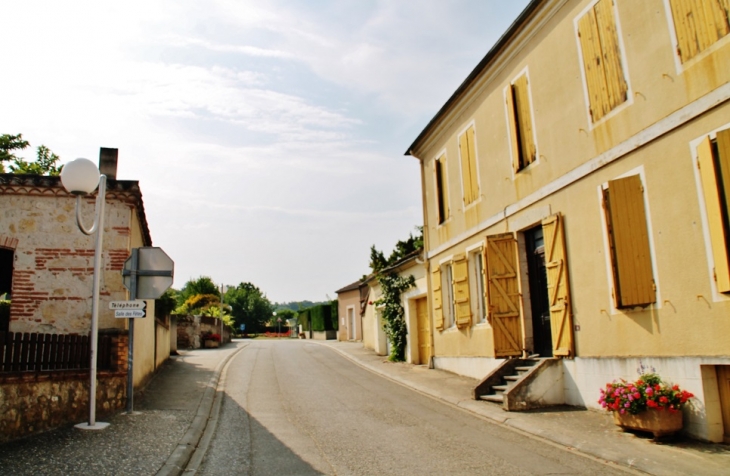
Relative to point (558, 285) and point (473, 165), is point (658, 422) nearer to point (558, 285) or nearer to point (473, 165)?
point (558, 285)

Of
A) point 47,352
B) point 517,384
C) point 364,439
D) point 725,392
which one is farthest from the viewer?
point 517,384

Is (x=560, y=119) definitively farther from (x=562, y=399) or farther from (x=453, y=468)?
(x=453, y=468)

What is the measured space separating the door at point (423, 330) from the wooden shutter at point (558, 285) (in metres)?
7.90

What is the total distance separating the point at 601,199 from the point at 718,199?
2.33 m

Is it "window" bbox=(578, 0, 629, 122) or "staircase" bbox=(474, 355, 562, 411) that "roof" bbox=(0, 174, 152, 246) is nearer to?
"staircase" bbox=(474, 355, 562, 411)

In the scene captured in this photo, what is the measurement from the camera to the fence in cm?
765

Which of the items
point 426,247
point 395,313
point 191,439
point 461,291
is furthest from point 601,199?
point 395,313

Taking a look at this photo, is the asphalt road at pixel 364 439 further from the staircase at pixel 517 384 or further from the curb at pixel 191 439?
the staircase at pixel 517 384

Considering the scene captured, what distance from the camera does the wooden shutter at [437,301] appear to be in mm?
16125

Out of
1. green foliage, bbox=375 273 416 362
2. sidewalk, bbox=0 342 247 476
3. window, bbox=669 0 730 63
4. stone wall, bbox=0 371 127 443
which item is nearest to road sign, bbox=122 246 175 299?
stone wall, bbox=0 371 127 443

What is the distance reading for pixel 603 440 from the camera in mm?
7418

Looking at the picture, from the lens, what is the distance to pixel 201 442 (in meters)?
7.90

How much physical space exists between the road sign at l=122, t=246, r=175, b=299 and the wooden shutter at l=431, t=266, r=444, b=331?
860 cm

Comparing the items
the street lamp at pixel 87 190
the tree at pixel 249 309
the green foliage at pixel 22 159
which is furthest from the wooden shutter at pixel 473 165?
the tree at pixel 249 309
